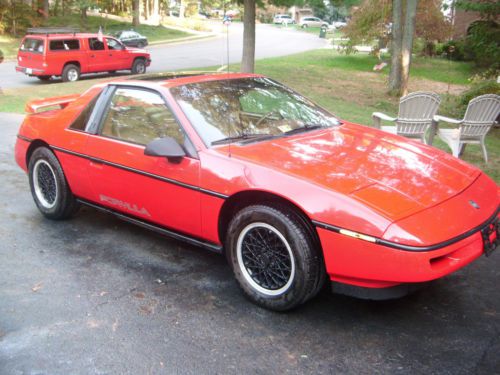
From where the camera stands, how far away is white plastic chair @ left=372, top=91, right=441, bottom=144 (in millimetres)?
7227

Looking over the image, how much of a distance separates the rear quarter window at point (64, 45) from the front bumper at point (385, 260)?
57.3 ft

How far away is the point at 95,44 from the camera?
64.6ft

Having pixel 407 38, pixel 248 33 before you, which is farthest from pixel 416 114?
pixel 248 33

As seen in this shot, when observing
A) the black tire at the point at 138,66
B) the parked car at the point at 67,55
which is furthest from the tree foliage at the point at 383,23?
the parked car at the point at 67,55

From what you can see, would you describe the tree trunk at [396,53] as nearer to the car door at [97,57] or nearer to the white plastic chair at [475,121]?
the white plastic chair at [475,121]

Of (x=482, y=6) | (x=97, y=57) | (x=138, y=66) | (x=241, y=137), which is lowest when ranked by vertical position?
(x=241, y=137)

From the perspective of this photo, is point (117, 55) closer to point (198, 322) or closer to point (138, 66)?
point (138, 66)

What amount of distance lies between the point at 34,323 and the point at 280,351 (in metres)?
1.58

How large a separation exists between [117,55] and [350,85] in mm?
8976

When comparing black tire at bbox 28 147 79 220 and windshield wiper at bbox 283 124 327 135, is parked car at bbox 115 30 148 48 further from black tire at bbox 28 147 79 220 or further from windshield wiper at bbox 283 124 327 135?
windshield wiper at bbox 283 124 327 135

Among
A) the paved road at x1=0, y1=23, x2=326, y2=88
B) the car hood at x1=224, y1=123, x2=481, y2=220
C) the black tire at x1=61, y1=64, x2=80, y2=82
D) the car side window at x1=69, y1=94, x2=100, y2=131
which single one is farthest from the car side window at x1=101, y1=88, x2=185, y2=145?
the black tire at x1=61, y1=64, x2=80, y2=82

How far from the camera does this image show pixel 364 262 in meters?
2.98

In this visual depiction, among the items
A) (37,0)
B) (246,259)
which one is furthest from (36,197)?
(37,0)

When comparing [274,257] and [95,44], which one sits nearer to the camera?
[274,257]
